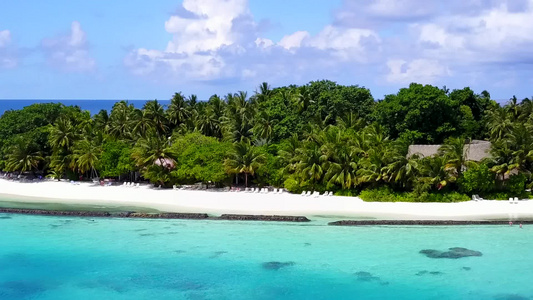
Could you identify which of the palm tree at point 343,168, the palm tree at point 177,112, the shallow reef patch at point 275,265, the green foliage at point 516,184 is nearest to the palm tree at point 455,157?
the green foliage at point 516,184

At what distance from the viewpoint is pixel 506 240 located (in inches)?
1230

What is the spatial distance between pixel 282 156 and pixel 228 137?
8.46 m

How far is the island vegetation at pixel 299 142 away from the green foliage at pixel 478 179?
0.22 feet

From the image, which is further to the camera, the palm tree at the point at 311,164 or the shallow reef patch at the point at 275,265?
the palm tree at the point at 311,164

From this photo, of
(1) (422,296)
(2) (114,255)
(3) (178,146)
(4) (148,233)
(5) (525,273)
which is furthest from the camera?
(3) (178,146)

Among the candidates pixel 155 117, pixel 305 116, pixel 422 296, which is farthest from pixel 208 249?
pixel 155 117

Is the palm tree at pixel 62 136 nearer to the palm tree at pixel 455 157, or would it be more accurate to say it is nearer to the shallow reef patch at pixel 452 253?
the palm tree at pixel 455 157

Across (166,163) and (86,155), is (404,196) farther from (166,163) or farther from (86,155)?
(86,155)

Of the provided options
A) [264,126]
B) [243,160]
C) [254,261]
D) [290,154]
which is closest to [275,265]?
[254,261]

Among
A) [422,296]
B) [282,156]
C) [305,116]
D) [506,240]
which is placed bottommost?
[422,296]

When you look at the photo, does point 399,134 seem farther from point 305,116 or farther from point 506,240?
point 506,240

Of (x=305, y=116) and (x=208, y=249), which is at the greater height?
(x=305, y=116)

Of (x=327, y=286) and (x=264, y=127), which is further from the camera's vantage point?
(x=264, y=127)

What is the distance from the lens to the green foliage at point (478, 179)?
38.0 m
